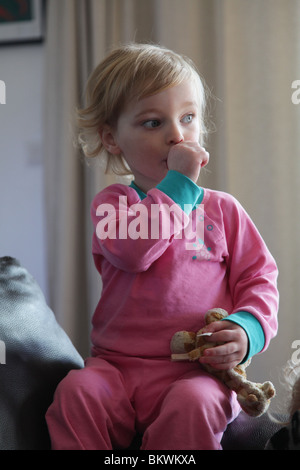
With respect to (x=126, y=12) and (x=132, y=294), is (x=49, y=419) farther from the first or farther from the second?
(x=126, y=12)

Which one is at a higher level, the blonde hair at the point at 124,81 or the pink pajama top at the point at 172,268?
the blonde hair at the point at 124,81

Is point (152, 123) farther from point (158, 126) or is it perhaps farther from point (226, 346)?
point (226, 346)

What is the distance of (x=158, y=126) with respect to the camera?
3.79ft

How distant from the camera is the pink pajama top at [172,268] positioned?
1035 mm

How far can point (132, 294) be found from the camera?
3.64ft

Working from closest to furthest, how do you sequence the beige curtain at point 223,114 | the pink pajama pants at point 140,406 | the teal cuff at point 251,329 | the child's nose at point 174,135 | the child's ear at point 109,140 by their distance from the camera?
the pink pajama pants at point 140,406
the teal cuff at point 251,329
the child's nose at point 174,135
the child's ear at point 109,140
the beige curtain at point 223,114

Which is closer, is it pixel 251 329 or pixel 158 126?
pixel 251 329

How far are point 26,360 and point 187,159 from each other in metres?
Result: 0.48

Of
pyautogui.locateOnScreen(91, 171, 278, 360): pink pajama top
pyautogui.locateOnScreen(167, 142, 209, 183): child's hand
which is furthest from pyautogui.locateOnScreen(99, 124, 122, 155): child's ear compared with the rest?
pyautogui.locateOnScreen(167, 142, 209, 183): child's hand

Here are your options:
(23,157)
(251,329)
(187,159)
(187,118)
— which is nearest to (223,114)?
(23,157)

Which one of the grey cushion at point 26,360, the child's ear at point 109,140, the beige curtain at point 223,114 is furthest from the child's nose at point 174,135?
the beige curtain at point 223,114

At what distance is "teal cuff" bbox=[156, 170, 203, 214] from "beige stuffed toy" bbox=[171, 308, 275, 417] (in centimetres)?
21

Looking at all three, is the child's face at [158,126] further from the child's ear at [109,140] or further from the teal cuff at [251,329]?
the teal cuff at [251,329]

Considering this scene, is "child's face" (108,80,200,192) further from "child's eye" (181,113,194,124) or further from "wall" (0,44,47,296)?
"wall" (0,44,47,296)
